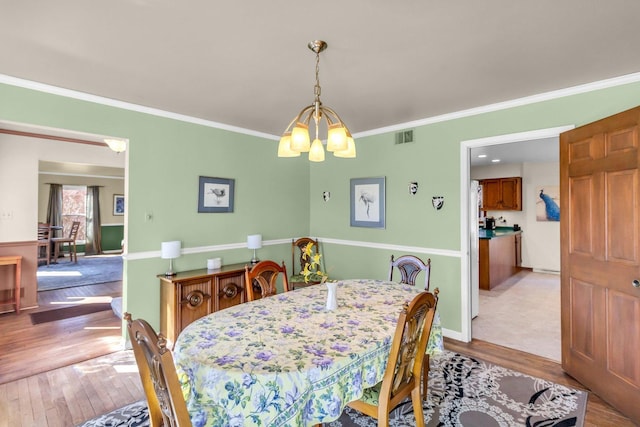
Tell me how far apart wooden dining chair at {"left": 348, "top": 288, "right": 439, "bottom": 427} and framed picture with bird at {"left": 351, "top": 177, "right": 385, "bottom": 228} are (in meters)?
2.54

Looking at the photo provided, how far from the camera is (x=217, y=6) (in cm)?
167

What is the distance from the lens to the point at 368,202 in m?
4.33

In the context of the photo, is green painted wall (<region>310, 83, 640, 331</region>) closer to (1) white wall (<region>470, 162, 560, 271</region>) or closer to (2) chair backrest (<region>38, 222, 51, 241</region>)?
(1) white wall (<region>470, 162, 560, 271</region>)

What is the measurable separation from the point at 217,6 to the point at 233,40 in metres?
0.34

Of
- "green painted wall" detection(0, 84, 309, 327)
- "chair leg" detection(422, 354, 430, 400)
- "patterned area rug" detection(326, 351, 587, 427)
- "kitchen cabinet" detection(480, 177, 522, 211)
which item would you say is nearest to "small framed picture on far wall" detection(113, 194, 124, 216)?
"green painted wall" detection(0, 84, 309, 327)

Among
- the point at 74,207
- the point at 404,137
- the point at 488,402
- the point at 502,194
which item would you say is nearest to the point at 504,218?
the point at 502,194

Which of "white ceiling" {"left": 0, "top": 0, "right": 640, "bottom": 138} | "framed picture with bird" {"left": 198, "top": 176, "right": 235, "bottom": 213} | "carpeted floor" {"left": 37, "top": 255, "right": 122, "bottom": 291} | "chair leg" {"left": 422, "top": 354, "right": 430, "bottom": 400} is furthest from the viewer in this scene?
"carpeted floor" {"left": 37, "top": 255, "right": 122, "bottom": 291}

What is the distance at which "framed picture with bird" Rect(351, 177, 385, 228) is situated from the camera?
4.20m

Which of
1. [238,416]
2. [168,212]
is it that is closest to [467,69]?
[238,416]

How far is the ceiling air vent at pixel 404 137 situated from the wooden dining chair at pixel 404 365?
8.76 ft

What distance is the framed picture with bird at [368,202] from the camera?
4.20 metres

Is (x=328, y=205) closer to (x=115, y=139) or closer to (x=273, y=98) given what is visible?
(x=273, y=98)

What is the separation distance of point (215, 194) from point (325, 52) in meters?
2.42

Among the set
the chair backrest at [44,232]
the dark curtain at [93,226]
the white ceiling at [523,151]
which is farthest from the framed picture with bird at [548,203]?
the dark curtain at [93,226]
